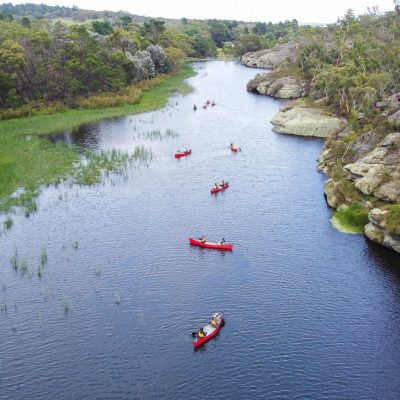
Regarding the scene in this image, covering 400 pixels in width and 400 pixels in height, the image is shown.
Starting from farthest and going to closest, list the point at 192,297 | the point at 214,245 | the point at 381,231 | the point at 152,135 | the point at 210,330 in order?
1. the point at 152,135
2. the point at 381,231
3. the point at 214,245
4. the point at 192,297
5. the point at 210,330

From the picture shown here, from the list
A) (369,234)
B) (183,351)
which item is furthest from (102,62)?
(183,351)

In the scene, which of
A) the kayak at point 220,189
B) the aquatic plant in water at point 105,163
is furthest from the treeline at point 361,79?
the aquatic plant in water at point 105,163

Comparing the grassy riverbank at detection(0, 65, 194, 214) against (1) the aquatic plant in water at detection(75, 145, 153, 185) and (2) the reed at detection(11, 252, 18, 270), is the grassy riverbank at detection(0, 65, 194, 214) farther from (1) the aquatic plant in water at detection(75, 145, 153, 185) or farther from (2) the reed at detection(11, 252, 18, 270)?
(2) the reed at detection(11, 252, 18, 270)

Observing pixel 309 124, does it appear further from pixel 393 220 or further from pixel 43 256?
pixel 43 256

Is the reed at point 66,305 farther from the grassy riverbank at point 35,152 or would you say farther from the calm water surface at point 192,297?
the grassy riverbank at point 35,152

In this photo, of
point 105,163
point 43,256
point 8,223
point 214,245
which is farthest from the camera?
point 105,163

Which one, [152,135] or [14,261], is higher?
[152,135]

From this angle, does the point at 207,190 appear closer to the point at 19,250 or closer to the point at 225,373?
the point at 19,250

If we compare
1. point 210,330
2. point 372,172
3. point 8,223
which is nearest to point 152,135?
point 8,223
